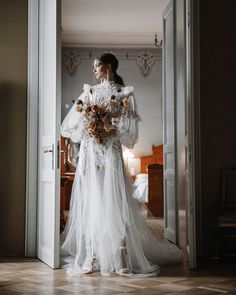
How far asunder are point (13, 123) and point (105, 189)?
1410 millimetres

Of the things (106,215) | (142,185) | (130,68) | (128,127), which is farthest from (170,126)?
(130,68)

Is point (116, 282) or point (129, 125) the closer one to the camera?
point (116, 282)

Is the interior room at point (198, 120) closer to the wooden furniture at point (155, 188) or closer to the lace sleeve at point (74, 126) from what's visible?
the lace sleeve at point (74, 126)

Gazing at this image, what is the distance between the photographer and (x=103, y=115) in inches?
163

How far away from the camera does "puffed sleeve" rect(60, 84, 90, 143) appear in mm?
4270

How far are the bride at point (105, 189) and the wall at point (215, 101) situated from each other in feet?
3.13

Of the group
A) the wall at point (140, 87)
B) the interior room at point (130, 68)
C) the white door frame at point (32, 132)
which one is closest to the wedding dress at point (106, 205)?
the white door frame at point (32, 132)

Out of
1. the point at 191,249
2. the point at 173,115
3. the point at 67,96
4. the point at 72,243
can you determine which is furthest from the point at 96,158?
the point at 67,96

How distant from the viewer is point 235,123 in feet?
16.5

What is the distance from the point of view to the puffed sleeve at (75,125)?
4.27 metres

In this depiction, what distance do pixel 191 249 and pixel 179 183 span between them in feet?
4.29

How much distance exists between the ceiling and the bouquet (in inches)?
182

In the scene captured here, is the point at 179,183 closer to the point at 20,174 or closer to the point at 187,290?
the point at 20,174

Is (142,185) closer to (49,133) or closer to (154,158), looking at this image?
(154,158)
